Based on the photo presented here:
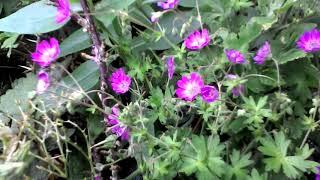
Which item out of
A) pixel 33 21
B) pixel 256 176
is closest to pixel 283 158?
pixel 256 176

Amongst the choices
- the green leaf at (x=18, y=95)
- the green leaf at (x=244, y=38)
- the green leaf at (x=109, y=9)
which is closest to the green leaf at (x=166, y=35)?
the green leaf at (x=109, y=9)

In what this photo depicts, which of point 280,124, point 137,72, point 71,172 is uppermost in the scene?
point 137,72

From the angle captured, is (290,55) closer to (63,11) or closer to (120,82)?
(120,82)

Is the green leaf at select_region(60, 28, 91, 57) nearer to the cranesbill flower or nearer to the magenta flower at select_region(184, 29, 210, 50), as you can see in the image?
the cranesbill flower

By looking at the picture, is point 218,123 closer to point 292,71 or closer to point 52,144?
point 292,71

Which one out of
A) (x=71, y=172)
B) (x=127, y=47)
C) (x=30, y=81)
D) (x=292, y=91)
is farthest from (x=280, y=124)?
(x=30, y=81)

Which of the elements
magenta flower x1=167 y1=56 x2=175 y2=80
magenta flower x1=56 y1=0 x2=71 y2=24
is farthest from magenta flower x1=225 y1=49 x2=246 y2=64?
magenta flower x1=56 y1=0 x2=71 y2=24
